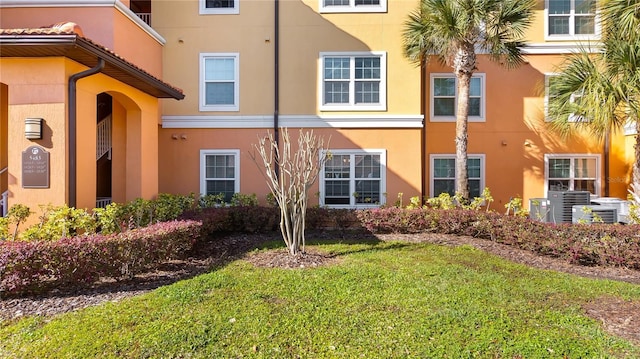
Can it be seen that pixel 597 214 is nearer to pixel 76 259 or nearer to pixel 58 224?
pixel 76 259

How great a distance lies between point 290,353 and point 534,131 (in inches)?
494

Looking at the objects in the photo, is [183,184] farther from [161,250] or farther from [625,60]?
[625,60]

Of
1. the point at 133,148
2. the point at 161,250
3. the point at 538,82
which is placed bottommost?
the point at 161,250

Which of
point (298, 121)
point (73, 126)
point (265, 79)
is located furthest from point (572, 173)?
point (73, 126)

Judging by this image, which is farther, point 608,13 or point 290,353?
point 608,13

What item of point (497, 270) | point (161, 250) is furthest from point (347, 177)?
point (161, 250)

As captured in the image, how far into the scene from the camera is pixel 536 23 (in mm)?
12727

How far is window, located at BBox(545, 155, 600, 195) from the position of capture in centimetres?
1303

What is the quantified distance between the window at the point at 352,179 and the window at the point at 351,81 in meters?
1.60

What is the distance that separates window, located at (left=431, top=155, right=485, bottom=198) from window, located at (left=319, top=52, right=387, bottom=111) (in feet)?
10.6

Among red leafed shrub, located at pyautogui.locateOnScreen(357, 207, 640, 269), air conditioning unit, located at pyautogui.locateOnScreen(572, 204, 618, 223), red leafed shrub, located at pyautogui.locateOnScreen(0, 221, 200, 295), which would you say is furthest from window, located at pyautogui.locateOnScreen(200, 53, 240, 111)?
air conditioning unit, located at pyautogui.locateOnScreen(572, 204, 618, 223)

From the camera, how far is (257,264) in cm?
680

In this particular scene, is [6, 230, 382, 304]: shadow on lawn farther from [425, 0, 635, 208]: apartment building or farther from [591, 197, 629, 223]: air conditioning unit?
[591, 197, 629, 223]: air conditioning unit

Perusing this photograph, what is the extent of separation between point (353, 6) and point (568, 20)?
24.9 ft
